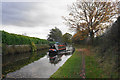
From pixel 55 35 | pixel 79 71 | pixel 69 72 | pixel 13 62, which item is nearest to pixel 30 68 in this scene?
pixel 13 62

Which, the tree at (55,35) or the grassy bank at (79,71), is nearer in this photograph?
the grassy bank at (79,71)

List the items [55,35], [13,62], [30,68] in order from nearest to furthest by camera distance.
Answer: [30,68] < [13,62] < [55,35]

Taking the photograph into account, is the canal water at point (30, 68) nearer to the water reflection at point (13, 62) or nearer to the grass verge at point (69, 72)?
the water reflection at point (13, 62)

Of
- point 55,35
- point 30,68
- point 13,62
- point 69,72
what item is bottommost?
point 30,68

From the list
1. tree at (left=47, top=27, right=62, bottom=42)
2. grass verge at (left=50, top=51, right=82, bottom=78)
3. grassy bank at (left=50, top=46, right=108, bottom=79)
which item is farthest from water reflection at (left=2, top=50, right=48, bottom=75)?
tree at (left=47, top=27, right=62, bottom=42)

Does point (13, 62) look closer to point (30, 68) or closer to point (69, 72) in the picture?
point (30, 68)

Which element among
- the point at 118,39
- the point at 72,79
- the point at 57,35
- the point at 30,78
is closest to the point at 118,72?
the point at 118,39

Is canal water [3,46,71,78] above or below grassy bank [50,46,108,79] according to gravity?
below

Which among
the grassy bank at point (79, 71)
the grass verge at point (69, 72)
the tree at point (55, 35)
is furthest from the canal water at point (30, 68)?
the tree at point (55, 35)

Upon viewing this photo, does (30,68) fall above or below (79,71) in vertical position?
below

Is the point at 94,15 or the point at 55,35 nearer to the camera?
the point at 94,15

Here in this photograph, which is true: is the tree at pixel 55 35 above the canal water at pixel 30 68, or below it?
above

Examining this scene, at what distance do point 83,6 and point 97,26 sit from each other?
5.19 metres

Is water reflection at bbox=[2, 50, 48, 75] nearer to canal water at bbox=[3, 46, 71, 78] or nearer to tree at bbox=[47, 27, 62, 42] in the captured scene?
canal water at bbox=[3, 46, 71, 78]
